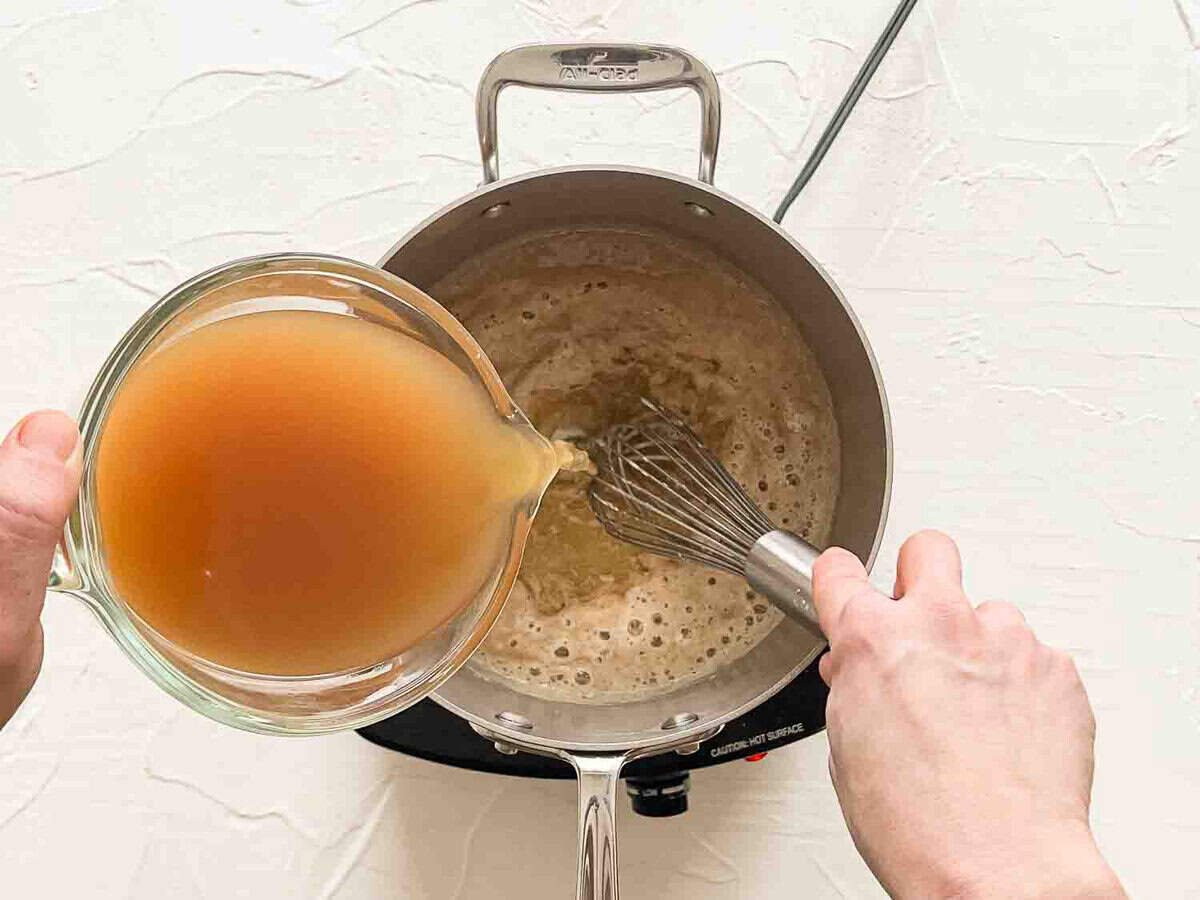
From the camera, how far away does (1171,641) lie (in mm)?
584

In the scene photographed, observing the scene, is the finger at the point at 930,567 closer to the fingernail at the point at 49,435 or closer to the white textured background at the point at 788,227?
the white textured background at the point at 788,227

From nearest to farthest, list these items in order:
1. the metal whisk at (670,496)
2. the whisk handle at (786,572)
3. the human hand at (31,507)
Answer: the human hand at (31,507) < the whisk handle at (786,572) < the metal whisk at (670,496)

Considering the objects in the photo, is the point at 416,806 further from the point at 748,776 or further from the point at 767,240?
the point at 767,240

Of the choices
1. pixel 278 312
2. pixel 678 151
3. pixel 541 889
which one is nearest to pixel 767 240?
pixel 678 151

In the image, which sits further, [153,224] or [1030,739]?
[153,224]

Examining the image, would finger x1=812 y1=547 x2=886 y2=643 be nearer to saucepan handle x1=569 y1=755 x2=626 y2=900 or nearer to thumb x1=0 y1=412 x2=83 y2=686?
saucepan handle x1=569 y1=755 x2=626 y2=900

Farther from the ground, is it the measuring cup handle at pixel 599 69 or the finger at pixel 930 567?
the measuring cup handle at pixel 599 69

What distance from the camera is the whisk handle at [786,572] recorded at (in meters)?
0.45

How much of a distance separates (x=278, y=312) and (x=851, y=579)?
0.77 feet

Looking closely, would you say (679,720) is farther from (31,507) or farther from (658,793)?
(31,507)

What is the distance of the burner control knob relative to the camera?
0.52 meters

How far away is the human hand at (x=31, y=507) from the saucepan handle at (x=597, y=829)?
0.23 meters

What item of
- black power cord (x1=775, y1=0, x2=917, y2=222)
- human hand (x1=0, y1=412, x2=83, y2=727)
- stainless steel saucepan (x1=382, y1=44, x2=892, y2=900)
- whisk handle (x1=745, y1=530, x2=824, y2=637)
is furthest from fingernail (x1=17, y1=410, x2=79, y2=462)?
black power cord (x1=775, y1=0, x2=917, y2=222)

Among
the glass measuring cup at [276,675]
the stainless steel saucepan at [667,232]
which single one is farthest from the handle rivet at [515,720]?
the glass measuring cup at [276,675]
